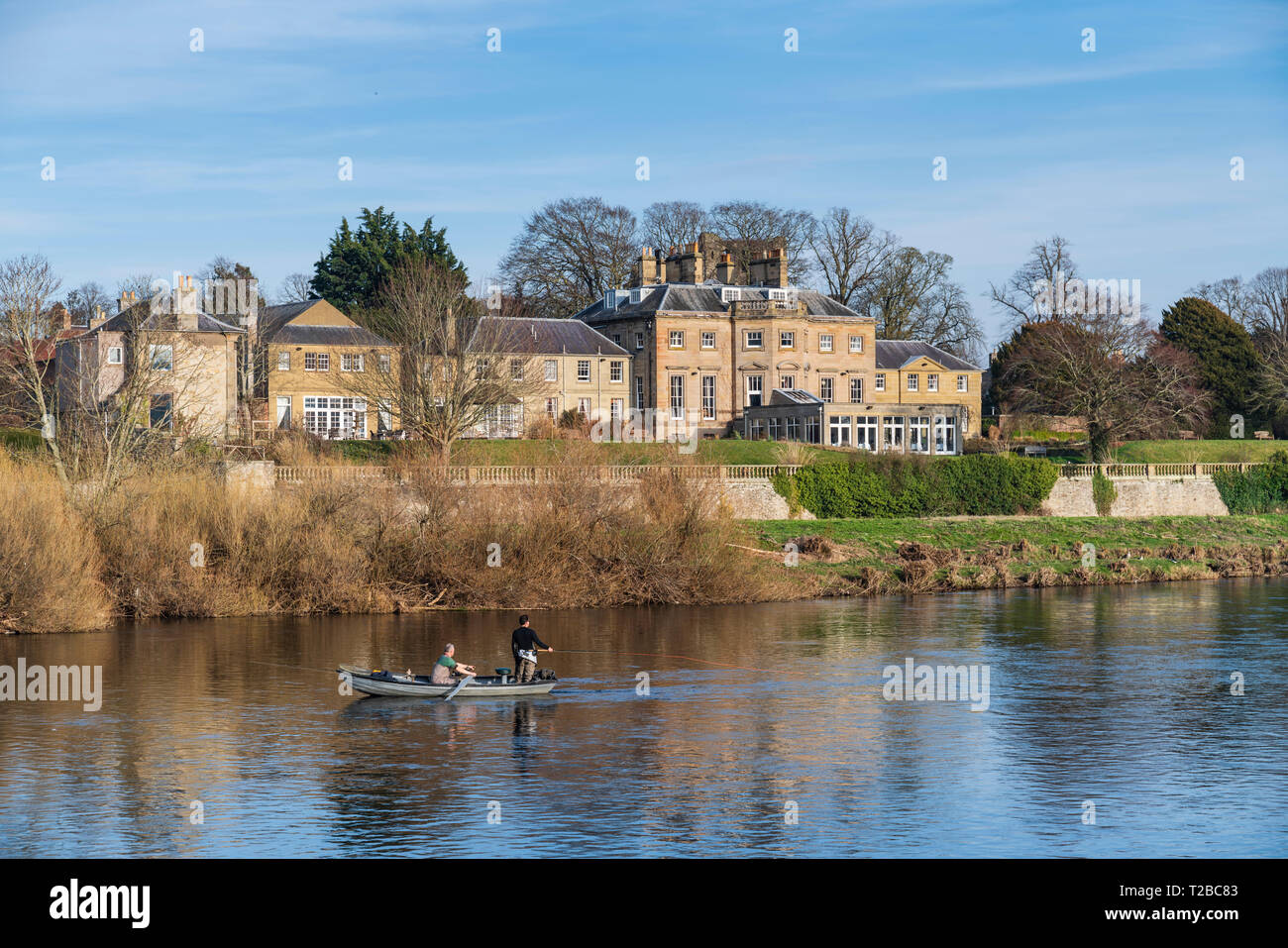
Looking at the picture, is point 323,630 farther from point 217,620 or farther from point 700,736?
point 700,736

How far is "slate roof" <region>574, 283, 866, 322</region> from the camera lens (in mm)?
79875

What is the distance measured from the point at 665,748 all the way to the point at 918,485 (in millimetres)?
35694

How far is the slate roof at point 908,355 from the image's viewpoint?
87.8 meters

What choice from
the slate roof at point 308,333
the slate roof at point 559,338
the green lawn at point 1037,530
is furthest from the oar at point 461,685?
the slate roof at point 308,333

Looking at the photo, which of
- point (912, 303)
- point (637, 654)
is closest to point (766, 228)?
point (912, 303)

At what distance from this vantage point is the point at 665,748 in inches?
938

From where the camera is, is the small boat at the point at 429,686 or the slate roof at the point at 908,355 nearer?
the small boat at the point at 429,686

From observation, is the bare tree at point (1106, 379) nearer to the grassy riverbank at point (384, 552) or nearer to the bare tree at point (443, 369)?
the grassy riverbank at point (384, 552)

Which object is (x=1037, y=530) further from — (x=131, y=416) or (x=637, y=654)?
(x=131, y=416)

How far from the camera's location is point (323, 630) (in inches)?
1480

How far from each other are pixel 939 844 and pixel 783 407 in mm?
60539

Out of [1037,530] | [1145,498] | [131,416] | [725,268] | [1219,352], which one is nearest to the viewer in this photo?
[131,416]

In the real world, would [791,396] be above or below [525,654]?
above

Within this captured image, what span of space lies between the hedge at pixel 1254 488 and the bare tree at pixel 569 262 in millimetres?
42155
